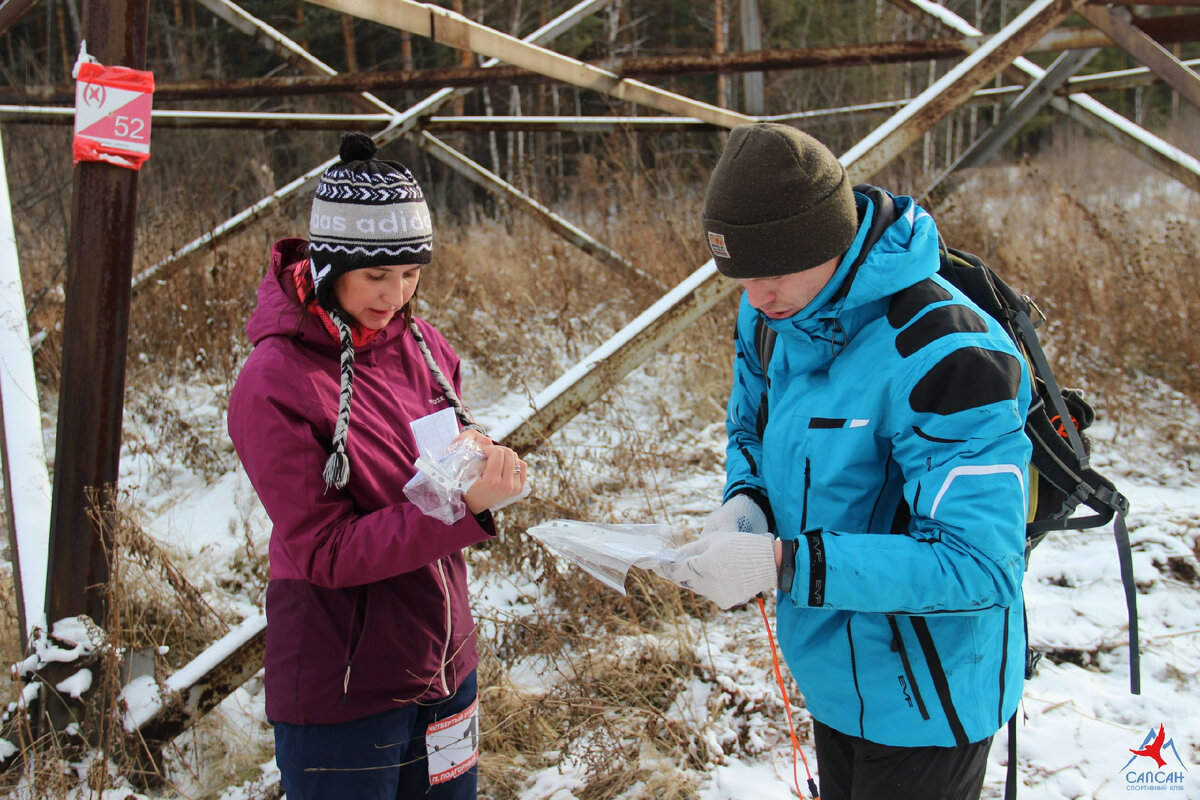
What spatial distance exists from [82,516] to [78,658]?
40 centimetres

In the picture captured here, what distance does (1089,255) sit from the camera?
6160 millimetres

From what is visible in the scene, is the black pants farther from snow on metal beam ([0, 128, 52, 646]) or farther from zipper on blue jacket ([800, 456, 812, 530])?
snow on metal beam ([0, 128, 52, 646])

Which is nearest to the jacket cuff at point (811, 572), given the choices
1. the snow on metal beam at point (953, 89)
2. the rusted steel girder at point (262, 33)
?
the snow on metal beam at point (953, 89)

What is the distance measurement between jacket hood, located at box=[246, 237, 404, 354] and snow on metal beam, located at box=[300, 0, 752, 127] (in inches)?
54.1

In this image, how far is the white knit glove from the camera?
53.2 inches

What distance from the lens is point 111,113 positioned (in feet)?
7.14

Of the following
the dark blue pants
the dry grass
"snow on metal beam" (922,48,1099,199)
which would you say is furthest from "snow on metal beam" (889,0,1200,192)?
the dark blue pants

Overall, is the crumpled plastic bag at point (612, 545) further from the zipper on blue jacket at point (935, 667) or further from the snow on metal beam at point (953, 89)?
the snow on metal beam at point (953, 89)

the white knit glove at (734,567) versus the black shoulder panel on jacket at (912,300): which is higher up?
the black shoulder panel on jacket at (912,300)

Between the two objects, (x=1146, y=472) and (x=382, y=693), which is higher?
(x=382, y=693)

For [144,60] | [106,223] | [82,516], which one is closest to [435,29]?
[144,60]

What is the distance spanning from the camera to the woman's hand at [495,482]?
1463 mm

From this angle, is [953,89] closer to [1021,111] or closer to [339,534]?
[1021,111]

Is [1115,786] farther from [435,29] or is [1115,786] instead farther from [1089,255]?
[1089,255]
